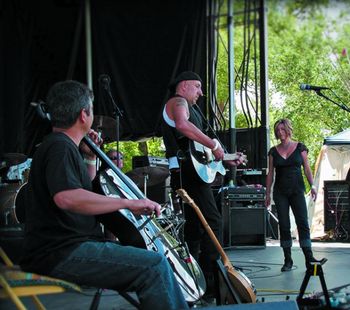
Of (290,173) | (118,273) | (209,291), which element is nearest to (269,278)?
(290,173)

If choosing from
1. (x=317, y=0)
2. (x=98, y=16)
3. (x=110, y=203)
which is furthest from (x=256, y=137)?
(x=110, y=203)

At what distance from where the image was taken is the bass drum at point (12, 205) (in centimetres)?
535

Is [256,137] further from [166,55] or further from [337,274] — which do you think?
[337,274]

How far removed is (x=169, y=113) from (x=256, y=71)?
→ 3720 millimetres

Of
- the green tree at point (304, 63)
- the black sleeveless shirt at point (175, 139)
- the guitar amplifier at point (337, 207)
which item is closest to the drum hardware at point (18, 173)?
the black sleeveless shirt at point (175, 139)

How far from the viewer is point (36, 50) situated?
245 inches

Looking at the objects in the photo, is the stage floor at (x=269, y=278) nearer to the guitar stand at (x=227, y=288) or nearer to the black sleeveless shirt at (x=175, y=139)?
the guitar stand at (x=227, y=288)

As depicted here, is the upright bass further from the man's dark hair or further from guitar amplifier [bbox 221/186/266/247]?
guitar amplifier [bbox 221/186/266/247]

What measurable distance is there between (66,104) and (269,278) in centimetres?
313

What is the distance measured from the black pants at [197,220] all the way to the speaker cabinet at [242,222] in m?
3.48

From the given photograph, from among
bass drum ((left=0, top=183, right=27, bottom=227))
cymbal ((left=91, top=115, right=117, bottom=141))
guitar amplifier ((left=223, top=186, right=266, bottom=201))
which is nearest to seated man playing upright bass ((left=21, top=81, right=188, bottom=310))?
cymbal ((left=91, top=115, right=117, bottom=141))

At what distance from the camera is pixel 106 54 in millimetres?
6801

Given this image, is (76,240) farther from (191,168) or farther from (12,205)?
(12,205)

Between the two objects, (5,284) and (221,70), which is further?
(221,70)
